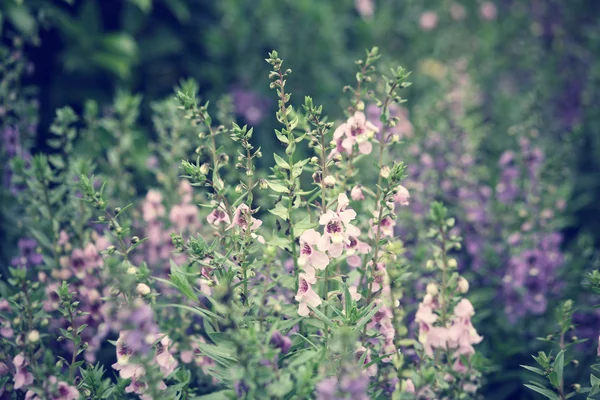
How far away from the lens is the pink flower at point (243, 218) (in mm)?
1693

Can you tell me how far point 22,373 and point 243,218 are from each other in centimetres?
88

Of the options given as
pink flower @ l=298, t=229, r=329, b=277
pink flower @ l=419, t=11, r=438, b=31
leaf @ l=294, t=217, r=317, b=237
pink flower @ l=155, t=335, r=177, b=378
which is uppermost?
pink flower @ l=419, t=11, r=438, b=31

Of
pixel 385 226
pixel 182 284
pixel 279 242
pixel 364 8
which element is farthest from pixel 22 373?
pixel 364 8

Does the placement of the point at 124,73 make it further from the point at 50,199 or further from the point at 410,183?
the point at 410,183

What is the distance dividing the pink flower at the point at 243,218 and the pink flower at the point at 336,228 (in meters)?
0.23

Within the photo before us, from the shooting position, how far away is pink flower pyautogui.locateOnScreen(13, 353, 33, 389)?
1.74 m

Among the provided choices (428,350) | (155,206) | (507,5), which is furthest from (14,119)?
(507,5)

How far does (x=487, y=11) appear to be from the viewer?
575 centimetres

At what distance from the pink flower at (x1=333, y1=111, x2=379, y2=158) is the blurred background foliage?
123cm

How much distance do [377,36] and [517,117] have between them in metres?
1.60

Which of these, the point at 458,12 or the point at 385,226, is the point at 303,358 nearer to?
the point at 385,226

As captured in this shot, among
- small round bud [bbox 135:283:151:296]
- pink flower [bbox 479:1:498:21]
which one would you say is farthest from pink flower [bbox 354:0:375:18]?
small round bud [bbox 135:283:151:296]

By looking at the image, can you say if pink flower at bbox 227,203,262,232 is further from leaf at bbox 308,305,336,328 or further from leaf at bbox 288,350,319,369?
leaf at bbox 288,350,319,369

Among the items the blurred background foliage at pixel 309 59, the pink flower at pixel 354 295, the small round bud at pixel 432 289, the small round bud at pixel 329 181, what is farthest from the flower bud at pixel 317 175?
the blurred background foliage at pixel 309 59
